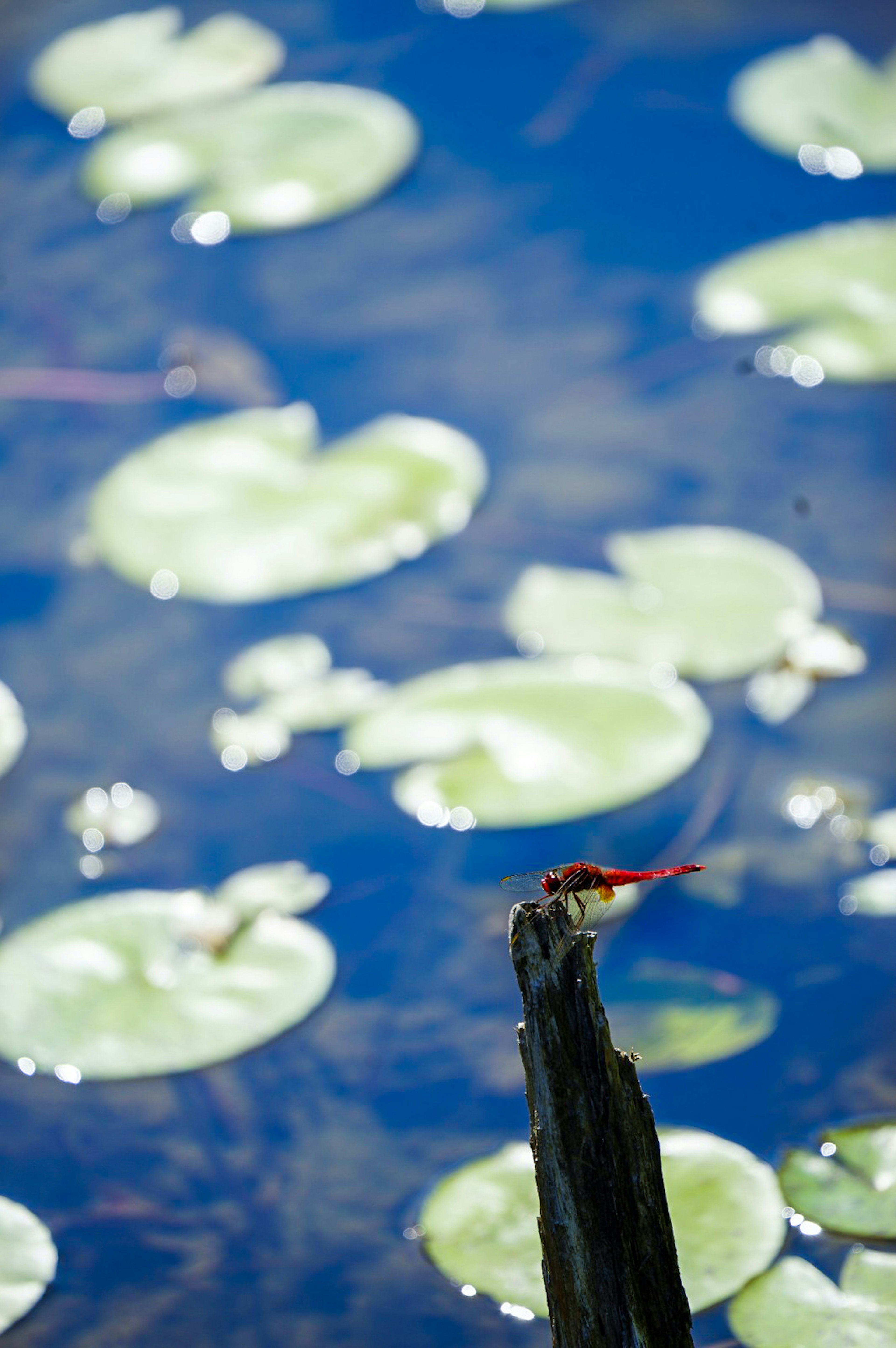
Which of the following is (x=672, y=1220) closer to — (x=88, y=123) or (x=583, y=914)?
(x=583, y=914)

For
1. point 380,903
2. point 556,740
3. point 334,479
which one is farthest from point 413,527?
point 380,903

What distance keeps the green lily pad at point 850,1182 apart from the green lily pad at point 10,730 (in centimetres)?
105

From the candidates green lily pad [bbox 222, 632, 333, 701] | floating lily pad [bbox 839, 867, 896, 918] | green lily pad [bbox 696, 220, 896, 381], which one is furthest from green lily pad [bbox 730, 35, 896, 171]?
floating lily pad [bbox 839, 867, 896, 918]

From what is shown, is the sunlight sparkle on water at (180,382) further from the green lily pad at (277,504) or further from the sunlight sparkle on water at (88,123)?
the sunlight sparkle on water at (88,123)

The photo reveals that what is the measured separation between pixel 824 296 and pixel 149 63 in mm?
1549

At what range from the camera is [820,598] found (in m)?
1.96

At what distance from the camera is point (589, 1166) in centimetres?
85

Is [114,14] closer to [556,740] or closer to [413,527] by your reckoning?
[413,527]

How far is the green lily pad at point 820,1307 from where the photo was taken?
44.5 inches

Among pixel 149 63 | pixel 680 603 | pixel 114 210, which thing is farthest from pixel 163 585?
pixel 149 63

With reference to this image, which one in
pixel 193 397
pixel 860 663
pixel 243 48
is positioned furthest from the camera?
pixel 243 48

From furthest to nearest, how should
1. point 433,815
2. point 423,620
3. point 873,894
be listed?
point 423,620, point 433,815, point 873,894

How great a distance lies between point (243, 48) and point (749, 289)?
1.31 metres

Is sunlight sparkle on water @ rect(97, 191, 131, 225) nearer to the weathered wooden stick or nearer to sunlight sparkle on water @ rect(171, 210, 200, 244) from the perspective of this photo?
sunlight sparkle on water @ rect(171, 210, 200, 244)
